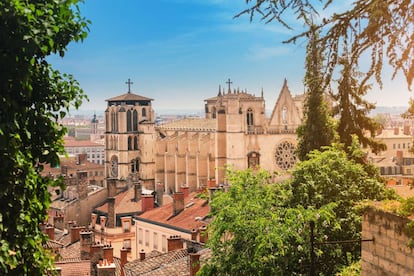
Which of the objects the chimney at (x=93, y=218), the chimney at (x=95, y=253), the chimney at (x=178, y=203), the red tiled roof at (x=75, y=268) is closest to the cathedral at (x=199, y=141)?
the chimney at (x=93, y=218)

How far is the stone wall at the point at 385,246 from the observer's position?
9.31m

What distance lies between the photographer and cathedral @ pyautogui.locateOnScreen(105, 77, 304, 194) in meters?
63.0

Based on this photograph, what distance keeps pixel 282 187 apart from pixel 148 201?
24.8 m

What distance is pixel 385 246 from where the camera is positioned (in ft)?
32.1

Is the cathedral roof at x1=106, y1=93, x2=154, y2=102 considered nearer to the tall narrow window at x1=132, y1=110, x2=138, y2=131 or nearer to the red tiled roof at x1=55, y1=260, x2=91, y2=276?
the tall narrow window at x1=132, y1=110, x2=138, y2=131

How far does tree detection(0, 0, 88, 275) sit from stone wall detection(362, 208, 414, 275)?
4.82 metres

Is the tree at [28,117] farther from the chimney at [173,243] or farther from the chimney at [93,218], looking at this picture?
the chimney at [93,218]

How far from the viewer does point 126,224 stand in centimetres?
4006

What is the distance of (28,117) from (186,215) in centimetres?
2602

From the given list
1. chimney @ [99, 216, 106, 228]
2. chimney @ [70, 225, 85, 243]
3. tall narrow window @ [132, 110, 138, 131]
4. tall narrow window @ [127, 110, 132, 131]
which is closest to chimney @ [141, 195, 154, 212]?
chimney @ [99, 216, 106, 228]

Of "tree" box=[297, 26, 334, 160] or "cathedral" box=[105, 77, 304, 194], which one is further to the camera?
"cathedral" box=[105, 77, 304, 194]

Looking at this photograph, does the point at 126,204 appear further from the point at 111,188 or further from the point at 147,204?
the point at 111,188

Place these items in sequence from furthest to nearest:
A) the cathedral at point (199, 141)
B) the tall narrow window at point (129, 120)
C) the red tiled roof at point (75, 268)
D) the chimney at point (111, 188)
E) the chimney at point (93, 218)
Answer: the tall narrow window at point (129, 120), the cathedral at point (199, 141), the chimney at point (111, 188), the chimney at point (93, 218), the red tiled roof at point (75, 268)

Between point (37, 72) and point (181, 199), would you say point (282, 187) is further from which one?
point (181, 199)
